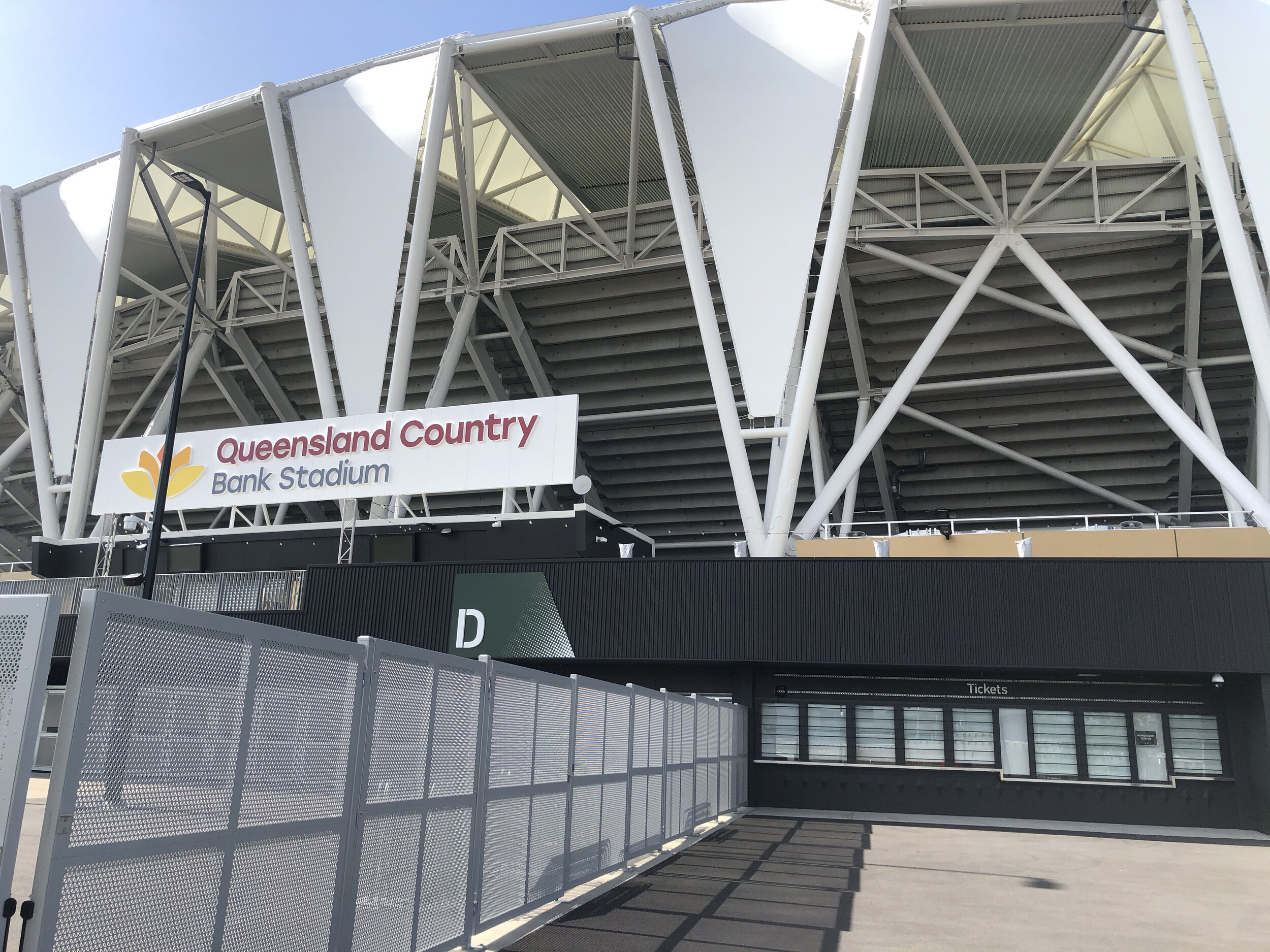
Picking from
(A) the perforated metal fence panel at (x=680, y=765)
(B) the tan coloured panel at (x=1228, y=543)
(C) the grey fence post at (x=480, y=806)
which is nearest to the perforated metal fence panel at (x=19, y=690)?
(C) the grey fence post at (x=480, y=806)

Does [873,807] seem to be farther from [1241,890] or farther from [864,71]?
[864,71]

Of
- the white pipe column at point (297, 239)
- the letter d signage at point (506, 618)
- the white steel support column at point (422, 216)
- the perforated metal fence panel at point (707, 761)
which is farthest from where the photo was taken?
the white pipe column at point (297, 239)

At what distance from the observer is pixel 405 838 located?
6344mm

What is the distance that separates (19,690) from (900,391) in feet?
75.4

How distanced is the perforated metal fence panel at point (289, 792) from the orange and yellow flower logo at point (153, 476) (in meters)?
17.8

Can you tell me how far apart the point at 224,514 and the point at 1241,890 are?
41036 millimetres

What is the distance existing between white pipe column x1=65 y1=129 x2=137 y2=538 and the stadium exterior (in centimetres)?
20

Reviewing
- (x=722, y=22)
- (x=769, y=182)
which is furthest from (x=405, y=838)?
(x=722, y=22)

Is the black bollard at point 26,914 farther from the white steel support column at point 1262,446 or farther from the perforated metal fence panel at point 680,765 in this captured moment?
the white steel support column at point 1262,446

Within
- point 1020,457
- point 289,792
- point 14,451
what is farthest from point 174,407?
point 14,451

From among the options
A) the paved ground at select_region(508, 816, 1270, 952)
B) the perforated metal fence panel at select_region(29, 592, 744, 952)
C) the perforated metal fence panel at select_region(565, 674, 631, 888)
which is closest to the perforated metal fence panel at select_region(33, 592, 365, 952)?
the perforated metal fence panel at select_region(29, 592, 744, 952)

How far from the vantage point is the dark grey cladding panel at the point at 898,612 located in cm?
1767

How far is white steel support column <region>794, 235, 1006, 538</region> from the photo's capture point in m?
22.8

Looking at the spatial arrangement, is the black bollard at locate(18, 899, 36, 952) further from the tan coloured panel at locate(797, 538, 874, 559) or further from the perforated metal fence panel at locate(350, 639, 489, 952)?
the tan coloured panel at locate(797, 538, 874, 559)
